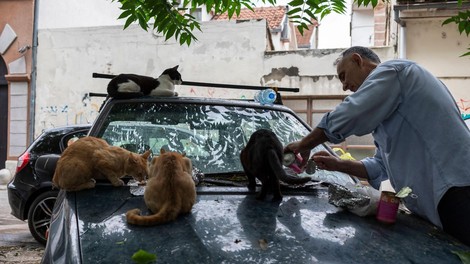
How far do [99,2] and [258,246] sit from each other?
52.1 ft

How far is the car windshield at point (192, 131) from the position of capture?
9.18ft

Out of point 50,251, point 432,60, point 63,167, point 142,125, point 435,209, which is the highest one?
point 432,60

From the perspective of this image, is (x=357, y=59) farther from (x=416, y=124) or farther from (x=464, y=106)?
(x=464, y=106)

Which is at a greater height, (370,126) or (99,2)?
(99,2)

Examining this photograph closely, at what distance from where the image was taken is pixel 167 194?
1.90m

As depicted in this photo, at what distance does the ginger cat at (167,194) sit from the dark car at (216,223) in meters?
0.04

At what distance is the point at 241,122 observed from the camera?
10.3 ft

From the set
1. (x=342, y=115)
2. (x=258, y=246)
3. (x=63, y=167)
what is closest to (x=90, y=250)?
(x=258, y=246)

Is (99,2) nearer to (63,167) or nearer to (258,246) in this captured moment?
(63,167)

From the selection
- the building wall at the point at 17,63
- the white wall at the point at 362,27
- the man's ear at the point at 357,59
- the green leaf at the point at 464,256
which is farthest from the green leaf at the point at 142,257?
the white wall at the point at 362,27

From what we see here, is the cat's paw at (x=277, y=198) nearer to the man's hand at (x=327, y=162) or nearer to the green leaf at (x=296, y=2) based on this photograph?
the man's hand at (x=327, y=162)

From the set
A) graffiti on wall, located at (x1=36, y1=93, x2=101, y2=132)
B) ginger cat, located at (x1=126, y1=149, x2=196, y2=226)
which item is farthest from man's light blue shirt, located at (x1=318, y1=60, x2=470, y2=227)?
graffiti on wall, located at (x1=36, y1=93, x2=101, y2=132)

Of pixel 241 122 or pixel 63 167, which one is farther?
pixel 241 122

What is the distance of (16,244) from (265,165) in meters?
5.22
